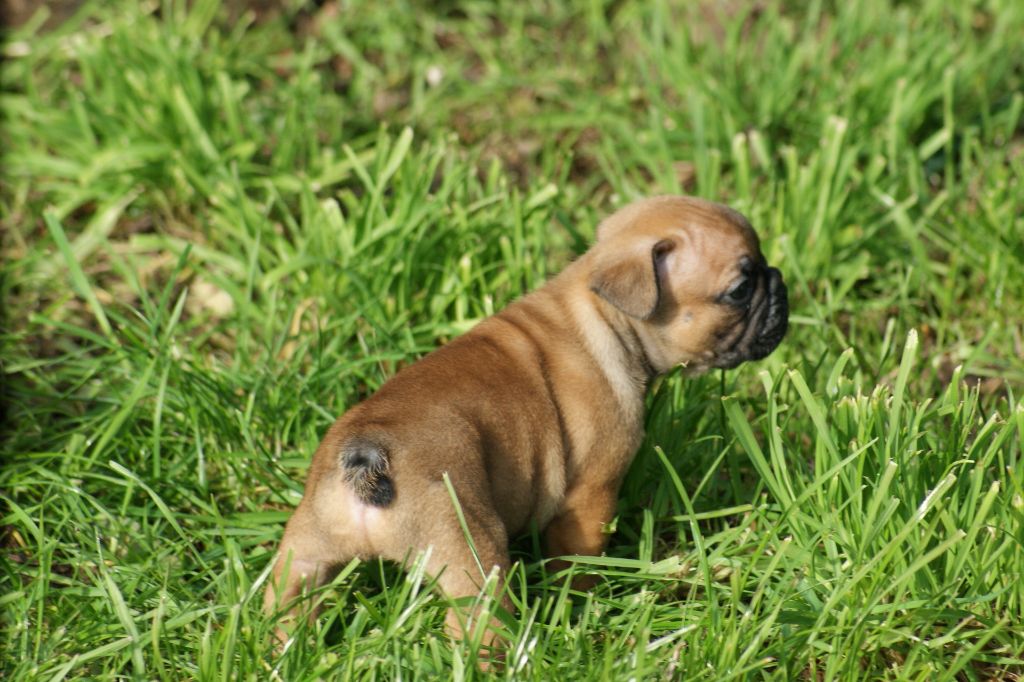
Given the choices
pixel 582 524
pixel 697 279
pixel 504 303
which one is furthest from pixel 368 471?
pixel 504 303

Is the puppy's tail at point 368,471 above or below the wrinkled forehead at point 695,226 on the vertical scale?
below

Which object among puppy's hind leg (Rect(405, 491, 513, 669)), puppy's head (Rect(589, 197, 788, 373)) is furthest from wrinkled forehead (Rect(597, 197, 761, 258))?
puppy's hind leg (Rect(405, 491, 513, 669))

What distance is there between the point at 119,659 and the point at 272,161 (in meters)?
3.99

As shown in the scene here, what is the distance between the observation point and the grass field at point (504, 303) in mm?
4520

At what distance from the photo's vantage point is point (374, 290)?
638 cm

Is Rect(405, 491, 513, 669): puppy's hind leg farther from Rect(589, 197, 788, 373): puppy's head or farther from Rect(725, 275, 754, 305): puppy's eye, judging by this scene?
Rect(725, 275, 754, 305): puppy's eye

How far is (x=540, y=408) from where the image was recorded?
4.80 m

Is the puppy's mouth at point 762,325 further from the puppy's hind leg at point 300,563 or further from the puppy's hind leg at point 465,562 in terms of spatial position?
the puppy's hind leg at point 300,563

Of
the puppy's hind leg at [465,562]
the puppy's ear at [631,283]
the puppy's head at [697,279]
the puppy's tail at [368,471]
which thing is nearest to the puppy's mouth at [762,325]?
the puppy's head at [697,279]

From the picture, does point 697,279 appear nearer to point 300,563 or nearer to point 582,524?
point 582,524

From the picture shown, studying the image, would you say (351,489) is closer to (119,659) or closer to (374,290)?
(119,659)

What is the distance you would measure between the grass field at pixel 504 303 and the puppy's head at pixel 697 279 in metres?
0.39

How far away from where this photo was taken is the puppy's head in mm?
5062

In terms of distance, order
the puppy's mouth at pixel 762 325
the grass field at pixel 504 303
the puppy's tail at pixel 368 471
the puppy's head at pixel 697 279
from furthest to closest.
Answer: the puppy's mouth at pixel 762 325 < the puppy's head at pixel 697 279 < the grass field at pixel 504 303 < the puppy's tail at pixel 368 471
